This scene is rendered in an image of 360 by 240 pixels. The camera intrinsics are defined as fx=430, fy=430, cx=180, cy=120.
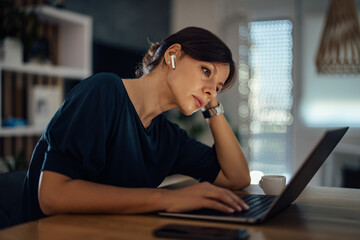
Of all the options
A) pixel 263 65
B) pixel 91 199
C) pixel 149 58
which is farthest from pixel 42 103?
pixel 263 65

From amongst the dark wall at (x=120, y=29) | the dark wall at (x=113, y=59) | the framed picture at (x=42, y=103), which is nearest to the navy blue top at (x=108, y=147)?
the framed picture at (x=42, y=103)

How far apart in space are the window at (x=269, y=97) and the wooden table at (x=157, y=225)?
415 centimetres

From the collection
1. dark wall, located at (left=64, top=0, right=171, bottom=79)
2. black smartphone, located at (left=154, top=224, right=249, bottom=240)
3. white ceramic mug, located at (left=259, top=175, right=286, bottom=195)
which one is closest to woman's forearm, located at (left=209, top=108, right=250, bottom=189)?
white ceramic mug, located at (left=259, top=175, right=286, bottom=195)

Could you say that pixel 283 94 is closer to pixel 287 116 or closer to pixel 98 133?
pixel 287 116

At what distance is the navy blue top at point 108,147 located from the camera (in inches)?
40.5

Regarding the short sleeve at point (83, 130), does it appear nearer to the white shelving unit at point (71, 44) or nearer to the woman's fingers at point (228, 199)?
the woman's fingers at point (228, 199)

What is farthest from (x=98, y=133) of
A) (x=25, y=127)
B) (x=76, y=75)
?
(x=76, y=75)

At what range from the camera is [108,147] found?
3.98ft

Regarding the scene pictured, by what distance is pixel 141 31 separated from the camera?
193 inches

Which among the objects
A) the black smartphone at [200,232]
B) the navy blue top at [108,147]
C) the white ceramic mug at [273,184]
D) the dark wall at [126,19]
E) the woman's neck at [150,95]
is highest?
the dark wall at [126,19]

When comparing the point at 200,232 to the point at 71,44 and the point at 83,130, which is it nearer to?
the point at 83,130

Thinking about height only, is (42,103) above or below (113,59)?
below

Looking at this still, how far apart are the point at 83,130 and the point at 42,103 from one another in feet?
7.78

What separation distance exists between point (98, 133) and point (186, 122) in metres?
4.03
